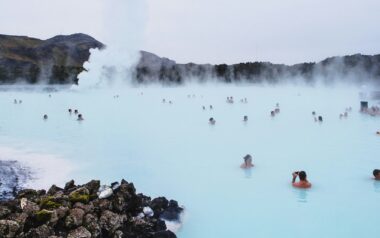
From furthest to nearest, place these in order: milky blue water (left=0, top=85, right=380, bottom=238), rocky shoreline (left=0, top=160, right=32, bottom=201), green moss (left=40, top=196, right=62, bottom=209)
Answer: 1. rocky shoreline (left=0, top=160, right=32, bottom=201)
2. milky blue water (left=0, top=85, right=380, bottom=238)
3. green moss (left=40, top=196, right=62, bottom=209)

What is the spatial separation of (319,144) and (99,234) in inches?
430

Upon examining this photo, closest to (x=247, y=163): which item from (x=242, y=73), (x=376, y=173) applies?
(x=376, y=173)

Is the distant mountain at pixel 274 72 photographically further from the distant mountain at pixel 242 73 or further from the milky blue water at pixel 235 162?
the milky blue water at pixel 235 162

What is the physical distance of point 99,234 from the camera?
5.46m

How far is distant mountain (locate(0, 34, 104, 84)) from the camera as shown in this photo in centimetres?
6419

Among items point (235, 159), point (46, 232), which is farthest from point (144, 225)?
point (235, 159)

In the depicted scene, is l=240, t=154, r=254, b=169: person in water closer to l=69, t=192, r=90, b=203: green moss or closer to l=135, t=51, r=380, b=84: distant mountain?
l=69, t=192, r=90, b=203: green moss

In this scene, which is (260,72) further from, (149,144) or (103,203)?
(103,203)

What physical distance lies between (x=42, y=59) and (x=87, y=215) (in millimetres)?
132220

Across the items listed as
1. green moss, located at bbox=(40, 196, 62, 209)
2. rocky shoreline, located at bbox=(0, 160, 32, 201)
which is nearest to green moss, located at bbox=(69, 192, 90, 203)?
green moss, located at bbox=(40, 196, 62, 209)

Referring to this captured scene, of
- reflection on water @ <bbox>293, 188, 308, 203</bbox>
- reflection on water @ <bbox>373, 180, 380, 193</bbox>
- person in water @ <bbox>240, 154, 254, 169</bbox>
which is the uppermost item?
person in water @ <bbox>240, 154, 254, 169</bbox>

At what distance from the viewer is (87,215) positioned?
5617 millimetres

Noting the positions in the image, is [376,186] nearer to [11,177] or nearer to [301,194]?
[301,194]

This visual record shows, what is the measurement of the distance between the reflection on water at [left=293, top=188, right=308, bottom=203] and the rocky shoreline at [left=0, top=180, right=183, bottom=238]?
298cm
